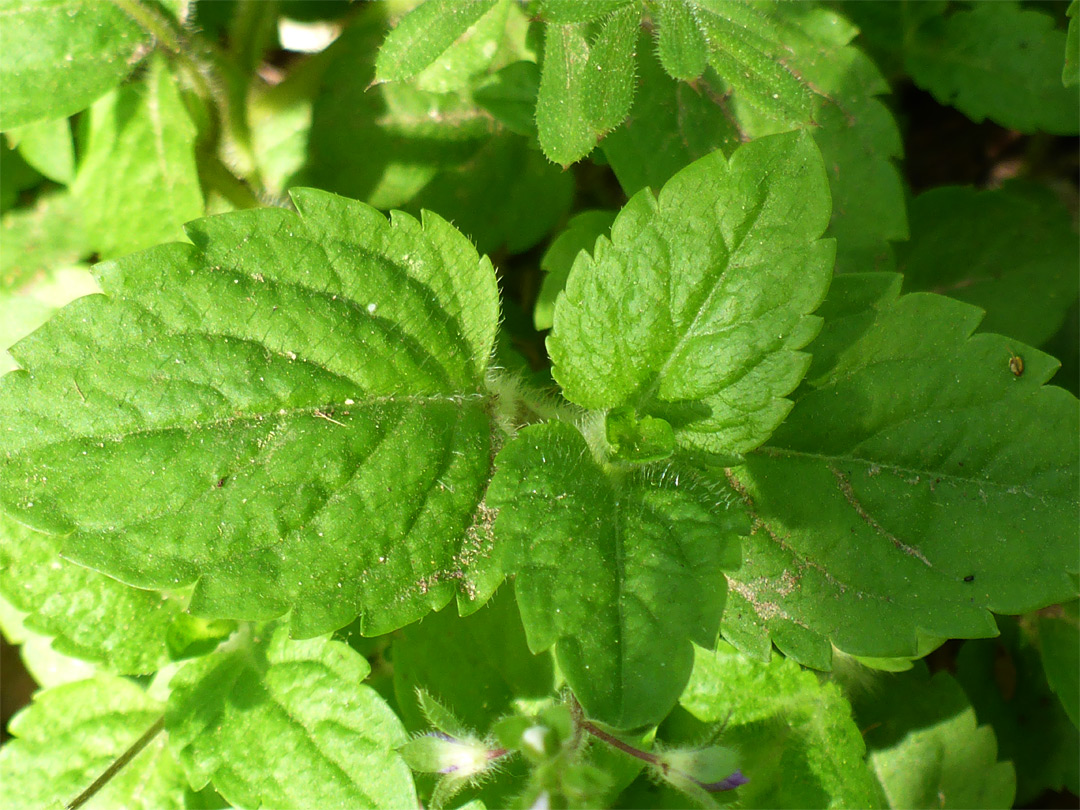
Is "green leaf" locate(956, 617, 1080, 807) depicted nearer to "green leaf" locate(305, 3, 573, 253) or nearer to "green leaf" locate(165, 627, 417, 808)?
"green leaf" locate(165, 627, 417, 808)

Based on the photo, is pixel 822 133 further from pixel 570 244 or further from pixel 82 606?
pixel 82 606

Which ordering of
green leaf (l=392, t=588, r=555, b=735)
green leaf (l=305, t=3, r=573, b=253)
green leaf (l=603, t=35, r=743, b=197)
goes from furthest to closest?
green leaf (l=305, t=3, r=573, b=253) → green leaf (l=603, t=35, r=743, b=197) → green leaf (l=392, t=588, r=555, b=735)

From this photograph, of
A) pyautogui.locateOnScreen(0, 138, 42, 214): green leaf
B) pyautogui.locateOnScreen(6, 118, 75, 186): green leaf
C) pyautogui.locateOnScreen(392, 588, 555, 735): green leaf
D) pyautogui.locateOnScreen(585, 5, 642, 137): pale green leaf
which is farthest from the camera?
pyautogui.locateOnScreen(0, 138, 42, 214): green leaf

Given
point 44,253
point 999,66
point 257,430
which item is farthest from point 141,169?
point 999,66

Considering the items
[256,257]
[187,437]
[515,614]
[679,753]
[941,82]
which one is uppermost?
[256,257]

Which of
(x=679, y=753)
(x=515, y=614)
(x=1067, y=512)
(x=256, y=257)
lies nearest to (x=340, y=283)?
(x=256, y=257)

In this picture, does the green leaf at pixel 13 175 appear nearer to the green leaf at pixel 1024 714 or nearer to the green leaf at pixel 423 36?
the green leaf at pixel 423 36

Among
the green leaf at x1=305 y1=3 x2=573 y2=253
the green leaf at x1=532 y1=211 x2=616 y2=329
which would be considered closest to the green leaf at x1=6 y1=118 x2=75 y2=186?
the green leaf at x1=305 y1=3 x2=573 y2=253

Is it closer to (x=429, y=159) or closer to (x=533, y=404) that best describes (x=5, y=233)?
(x=429, y=159)
